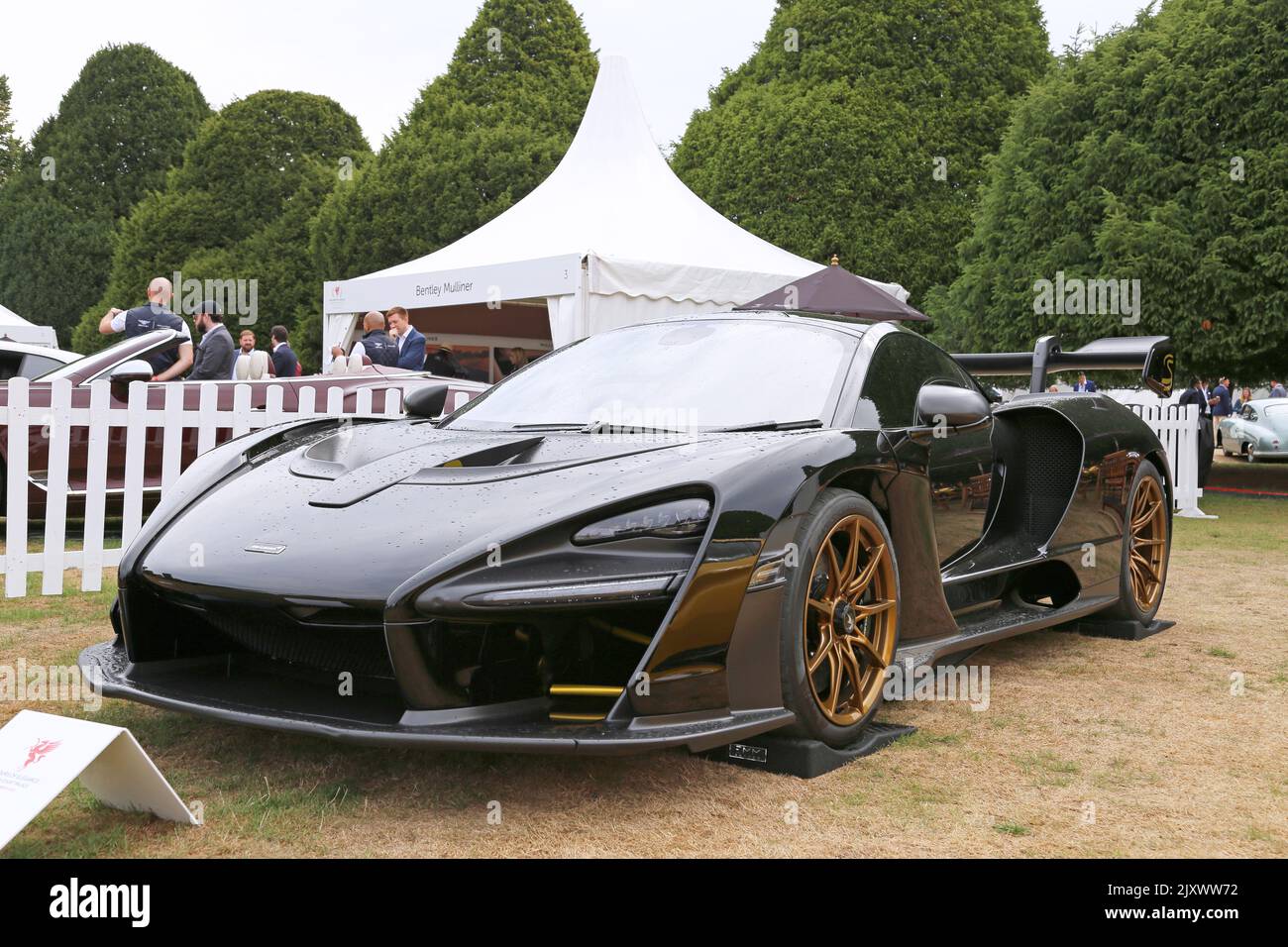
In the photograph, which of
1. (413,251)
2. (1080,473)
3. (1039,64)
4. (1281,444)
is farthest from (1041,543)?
(1039,64)

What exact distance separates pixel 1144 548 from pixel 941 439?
82.3 inches

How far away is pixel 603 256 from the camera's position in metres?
12.2

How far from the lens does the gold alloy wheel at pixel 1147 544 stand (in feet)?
18.0

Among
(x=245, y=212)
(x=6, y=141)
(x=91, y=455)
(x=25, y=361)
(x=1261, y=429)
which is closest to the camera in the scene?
(x=91, y=455)

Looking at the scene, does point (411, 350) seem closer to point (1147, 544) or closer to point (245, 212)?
point (1147, 544)

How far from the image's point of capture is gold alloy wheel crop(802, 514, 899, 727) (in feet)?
10.7

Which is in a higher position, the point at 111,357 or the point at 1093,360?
the point at 111,357

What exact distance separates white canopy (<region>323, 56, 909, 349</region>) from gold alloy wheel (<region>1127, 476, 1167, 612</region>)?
23.6 ft

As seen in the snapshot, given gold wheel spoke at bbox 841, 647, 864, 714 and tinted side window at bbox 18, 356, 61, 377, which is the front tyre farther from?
tinted side window at bbox 18, 356, 61, 377

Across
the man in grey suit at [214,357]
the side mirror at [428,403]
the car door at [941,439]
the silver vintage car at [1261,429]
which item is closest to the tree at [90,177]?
the man in grey suit at [214,357]

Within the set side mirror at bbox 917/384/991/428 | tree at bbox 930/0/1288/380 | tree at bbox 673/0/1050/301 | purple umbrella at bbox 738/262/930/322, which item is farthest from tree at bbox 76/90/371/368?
side mirror at bbox 917/384/991/428

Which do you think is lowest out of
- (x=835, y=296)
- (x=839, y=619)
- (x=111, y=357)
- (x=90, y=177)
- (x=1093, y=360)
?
(x=839, y=619)

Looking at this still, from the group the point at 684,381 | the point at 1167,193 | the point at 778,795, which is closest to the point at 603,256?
the point at 1167,193
